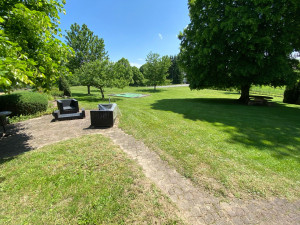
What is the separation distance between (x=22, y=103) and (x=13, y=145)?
4694 millimetres

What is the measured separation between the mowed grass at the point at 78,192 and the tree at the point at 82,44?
24728mm

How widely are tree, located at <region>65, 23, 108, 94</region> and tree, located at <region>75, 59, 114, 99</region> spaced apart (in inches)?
451

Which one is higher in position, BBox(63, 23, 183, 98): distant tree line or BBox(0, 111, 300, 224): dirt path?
BBox(63, 23, 183, 98): distant tree line

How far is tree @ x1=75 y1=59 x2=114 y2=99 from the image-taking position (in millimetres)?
13922

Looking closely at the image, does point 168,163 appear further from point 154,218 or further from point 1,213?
point 1,213

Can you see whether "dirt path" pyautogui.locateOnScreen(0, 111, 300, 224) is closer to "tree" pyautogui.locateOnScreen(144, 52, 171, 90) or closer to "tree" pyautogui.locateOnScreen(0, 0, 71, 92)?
"tree" pyautogui.locateOnScreen(0, 0, 71, 92)

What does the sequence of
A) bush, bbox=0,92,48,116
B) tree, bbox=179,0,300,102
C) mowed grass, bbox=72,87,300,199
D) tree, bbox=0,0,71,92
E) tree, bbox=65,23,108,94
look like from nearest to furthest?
mowed grass, bbox=72,87,300,199 < tree, bbox=0,0,71,92 < bush, bbox=0,92,48,116 < tree, bbox=179,0,300,102 < tree, bbox=65,23,108,94

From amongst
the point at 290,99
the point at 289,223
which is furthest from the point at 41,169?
the point at 290,99

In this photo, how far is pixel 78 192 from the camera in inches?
101

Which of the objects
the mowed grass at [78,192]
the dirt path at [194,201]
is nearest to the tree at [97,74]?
the dirt path at [194,201]

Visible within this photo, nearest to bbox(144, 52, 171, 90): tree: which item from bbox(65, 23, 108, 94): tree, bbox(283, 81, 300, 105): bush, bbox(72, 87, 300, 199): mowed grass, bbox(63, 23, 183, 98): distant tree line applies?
bbox(63, 23, 183, 98): distant tree line

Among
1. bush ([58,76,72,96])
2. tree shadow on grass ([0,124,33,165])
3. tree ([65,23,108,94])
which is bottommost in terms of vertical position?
tree shadow on grass ([0,124,33,165])

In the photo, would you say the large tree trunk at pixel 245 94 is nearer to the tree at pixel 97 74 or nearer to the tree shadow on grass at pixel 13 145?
the tree at pixel 97 74

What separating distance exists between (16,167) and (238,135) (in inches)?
287
